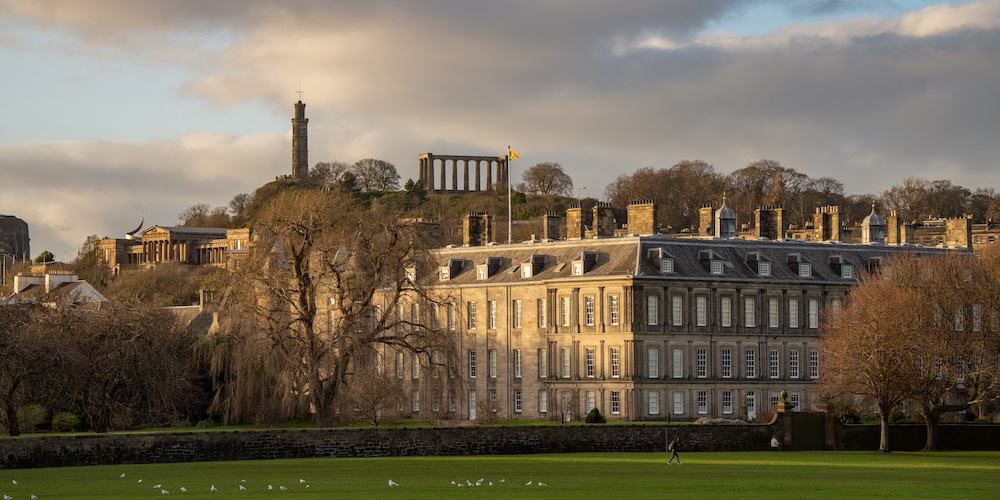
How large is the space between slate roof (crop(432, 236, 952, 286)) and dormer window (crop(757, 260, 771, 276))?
0.26 metres

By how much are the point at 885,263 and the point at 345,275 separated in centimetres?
3601

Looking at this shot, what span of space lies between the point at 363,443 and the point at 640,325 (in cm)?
3425

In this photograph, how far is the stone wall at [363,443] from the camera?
6525 cm

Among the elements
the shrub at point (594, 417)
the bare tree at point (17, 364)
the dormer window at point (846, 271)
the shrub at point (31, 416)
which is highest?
the dormer window at point (846, 271)

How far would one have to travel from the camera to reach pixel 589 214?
17512 centimetres

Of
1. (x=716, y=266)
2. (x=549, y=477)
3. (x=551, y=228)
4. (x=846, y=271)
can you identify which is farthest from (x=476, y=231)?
(x=549, y=477)

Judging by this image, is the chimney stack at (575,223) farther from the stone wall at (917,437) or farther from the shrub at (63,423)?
the shrub at (63,423)

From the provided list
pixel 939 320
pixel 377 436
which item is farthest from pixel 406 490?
pixel 939 320

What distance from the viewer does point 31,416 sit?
8506 centimetres

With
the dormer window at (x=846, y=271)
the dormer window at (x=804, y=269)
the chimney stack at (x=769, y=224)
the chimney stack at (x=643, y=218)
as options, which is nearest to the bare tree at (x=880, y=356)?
the dormer window at (x=804, y=269)

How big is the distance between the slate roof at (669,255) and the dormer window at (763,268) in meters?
0.26

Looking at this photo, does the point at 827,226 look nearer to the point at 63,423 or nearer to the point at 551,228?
the point at 551,228

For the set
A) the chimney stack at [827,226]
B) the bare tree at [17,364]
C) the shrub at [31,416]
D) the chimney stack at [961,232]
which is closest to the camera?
the bare tree at [17,364]

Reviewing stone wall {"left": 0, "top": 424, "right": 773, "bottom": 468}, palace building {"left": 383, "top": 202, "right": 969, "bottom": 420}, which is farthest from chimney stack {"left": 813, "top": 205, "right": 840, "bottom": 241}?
stone wall {"left": 0, "top": 424, "right": 773, "bottom": 468}
